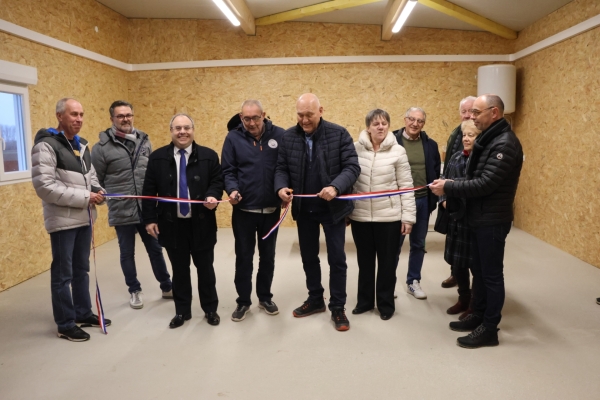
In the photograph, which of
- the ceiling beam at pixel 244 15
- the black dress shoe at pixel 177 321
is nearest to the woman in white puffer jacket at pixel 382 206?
the black dress shoe at pixel 177 321

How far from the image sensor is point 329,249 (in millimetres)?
3213

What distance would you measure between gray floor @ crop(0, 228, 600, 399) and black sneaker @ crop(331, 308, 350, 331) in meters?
0.05

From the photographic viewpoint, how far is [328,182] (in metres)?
3.04

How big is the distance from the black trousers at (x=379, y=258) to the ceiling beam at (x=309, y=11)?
134 inches

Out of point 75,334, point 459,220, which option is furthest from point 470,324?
A: point 75,334

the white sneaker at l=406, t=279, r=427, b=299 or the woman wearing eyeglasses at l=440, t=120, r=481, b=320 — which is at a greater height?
the woman wearing eyeglasses at l=440, t=120, r=481, b=320

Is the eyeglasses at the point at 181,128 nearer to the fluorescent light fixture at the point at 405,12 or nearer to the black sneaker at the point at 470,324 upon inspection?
the black sneaker at the point at 470,324

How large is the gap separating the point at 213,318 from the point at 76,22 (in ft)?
13.6

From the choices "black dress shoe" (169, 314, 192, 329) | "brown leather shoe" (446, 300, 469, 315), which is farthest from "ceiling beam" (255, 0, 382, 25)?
"black dress shoe" (169, 314, 192, 329)

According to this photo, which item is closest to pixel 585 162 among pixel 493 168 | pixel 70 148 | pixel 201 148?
pixel 493 168

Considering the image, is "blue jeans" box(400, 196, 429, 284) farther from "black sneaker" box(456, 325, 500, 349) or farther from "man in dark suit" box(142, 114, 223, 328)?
"man in dark suit" box(142, 114, 223, 328)

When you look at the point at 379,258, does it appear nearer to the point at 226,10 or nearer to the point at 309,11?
the point at 226,10

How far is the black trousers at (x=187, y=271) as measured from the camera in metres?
3.13

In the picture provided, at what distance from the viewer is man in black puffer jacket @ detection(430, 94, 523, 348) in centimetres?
263
